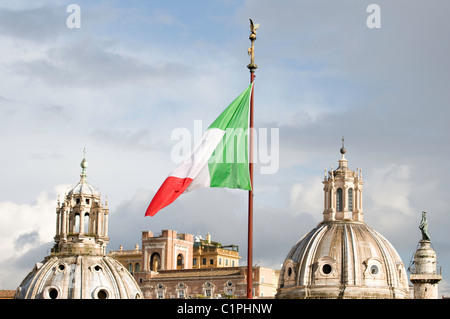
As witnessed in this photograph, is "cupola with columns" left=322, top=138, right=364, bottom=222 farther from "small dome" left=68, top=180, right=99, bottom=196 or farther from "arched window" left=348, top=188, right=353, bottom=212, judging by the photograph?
"small dome" left=68, top=180, right=99, bottom=196

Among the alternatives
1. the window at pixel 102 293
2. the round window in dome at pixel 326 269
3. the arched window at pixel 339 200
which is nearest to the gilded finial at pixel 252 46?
the round window in dome at pixel 326 269

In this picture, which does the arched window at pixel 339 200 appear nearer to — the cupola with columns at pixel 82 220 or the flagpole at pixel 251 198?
the cupola with columns at pixel 82 220

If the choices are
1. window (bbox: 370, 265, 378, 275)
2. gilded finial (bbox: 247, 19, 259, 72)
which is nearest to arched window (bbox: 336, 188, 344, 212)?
window (bbox: 370, 265, 378, 275)

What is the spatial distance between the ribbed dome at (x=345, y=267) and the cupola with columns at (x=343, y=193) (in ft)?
14.4

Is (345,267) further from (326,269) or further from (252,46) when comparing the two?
(252,46)

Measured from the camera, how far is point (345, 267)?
116m

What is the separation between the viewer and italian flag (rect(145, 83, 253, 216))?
27656 millimetres

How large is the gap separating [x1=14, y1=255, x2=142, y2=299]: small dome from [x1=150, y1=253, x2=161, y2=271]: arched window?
11.0 m

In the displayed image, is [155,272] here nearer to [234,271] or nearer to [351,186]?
[234,271]

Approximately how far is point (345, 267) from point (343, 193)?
1330cm

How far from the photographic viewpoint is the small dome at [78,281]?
408 ft

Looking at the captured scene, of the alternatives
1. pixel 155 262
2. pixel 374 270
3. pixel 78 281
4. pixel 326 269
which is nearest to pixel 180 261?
pixel 155 262
